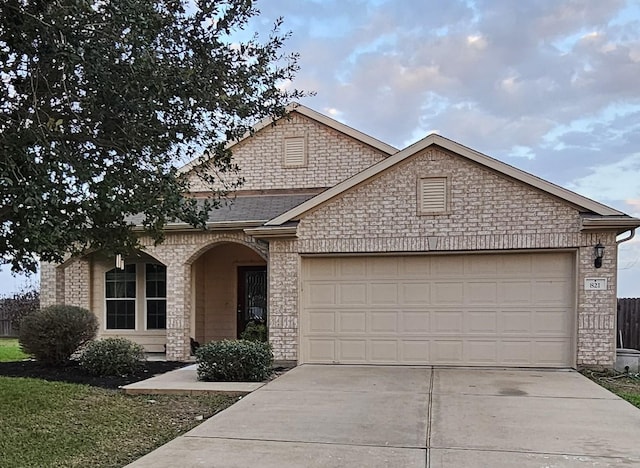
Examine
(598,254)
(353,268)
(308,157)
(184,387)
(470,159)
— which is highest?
(308,157)

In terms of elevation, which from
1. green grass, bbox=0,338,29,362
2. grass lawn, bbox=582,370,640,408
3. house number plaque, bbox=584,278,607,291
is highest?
house number plaque, bbox=584,278,607,291

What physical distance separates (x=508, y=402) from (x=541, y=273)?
385 cm

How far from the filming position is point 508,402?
7.80 m

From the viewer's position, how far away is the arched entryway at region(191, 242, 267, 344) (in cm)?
1469

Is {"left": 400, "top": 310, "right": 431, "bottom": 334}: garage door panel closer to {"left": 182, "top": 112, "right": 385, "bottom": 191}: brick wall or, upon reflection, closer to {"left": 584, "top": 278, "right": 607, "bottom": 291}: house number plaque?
{"left": 584, "top": 278, "right": 607, "bottom": 291}: house number plaque

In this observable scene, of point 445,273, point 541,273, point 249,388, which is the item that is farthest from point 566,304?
point 249,388

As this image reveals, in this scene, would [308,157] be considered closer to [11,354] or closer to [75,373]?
[75,373]

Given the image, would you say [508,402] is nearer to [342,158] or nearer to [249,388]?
[249,388]

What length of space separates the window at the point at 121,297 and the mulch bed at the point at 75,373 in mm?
2393

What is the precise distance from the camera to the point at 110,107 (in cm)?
676

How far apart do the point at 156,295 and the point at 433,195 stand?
7503mm

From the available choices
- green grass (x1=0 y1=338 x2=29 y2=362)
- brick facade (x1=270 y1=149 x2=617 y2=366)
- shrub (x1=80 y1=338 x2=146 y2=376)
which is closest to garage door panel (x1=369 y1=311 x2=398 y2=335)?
brick facade (x1=270 y1=149 x2=617 y2=366)

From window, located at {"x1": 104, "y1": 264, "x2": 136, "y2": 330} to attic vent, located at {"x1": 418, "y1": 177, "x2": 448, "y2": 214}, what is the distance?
301 inches

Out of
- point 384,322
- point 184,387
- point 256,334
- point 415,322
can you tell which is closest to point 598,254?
point 415,322
